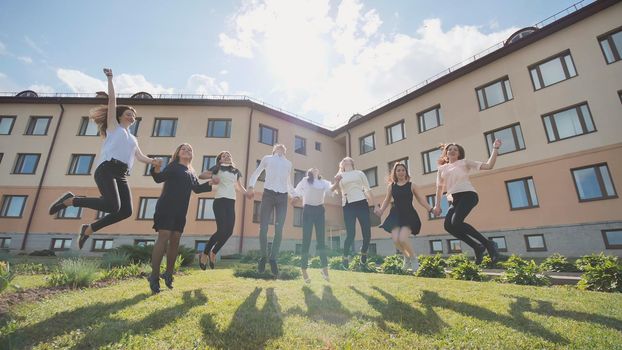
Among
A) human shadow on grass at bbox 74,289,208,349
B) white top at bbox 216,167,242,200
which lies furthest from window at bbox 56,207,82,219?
human shadow on grass at bbox 74,289,208,349

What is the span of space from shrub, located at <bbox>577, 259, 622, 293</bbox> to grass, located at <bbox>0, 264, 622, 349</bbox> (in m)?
1.48

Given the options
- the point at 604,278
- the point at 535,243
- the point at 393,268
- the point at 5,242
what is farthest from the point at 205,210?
the point at 604,278

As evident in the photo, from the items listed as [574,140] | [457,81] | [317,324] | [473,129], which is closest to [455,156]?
[317,324]

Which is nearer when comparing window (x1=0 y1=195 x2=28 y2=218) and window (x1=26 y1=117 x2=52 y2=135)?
window (x1=0 y1=195 x2=28 y2=218)

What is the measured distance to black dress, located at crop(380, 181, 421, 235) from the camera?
616 centimetres

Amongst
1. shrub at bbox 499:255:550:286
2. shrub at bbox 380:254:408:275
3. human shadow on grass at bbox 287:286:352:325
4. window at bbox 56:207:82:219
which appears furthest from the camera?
window at bbox 56:207:82:219

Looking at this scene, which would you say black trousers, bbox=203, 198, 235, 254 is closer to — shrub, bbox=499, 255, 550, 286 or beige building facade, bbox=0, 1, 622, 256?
shrub, bbox=499, 255, 550, 286

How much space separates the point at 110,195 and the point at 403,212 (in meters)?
5.38

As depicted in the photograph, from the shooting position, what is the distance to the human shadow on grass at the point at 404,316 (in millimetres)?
3433

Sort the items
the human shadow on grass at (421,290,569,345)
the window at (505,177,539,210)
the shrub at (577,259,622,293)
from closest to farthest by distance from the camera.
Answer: the human shadow on grass at (421,290,569,345)
the shrub at (577,259,622,293)
the window at (505,177,539,210)

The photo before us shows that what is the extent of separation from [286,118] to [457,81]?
1378 cm

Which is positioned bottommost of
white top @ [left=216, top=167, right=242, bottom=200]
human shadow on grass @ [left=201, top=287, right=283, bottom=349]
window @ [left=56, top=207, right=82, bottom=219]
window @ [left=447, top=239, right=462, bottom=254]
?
human shadow on grass @ [left=201, top=287, right=283, bottom=349]

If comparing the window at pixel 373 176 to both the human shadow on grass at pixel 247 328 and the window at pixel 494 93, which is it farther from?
the human shadow on grass at pixel 247 328

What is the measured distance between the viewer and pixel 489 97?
61.1ft
